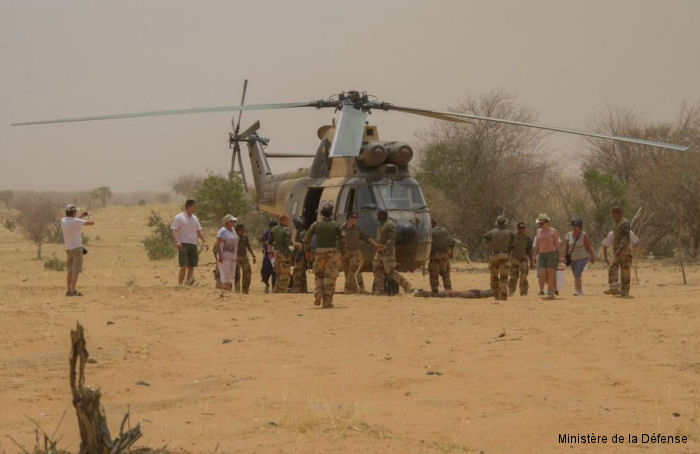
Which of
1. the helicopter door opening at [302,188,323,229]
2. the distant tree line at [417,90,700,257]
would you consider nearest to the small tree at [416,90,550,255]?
the distant tree line at [417,90,700,257]

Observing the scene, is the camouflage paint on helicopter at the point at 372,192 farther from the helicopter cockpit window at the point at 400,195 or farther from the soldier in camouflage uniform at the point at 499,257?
the soldier in camouflage uniform at the point at 499,257

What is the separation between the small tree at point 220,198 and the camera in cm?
3384

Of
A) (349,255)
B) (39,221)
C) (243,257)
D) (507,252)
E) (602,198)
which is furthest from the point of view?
(39,221)

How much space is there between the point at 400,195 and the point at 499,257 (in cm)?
234

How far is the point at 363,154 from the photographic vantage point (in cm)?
1569

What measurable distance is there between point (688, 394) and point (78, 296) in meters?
8.90

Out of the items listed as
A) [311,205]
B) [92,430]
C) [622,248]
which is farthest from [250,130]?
[92,430]

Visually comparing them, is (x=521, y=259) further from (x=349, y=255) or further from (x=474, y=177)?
(x=474, y=177)

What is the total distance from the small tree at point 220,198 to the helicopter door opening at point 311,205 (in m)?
16.9

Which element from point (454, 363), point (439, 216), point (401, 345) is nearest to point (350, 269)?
point (401, 345)

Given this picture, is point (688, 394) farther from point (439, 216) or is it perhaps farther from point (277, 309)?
point (439, 216)

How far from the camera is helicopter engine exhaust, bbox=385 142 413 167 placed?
15.8 metres

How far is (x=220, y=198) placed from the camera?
112 ft

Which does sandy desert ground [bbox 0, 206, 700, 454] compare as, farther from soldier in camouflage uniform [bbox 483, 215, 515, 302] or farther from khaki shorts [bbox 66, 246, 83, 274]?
soldier in camouflage uniform [bbox 483, 215, 515, 302]
